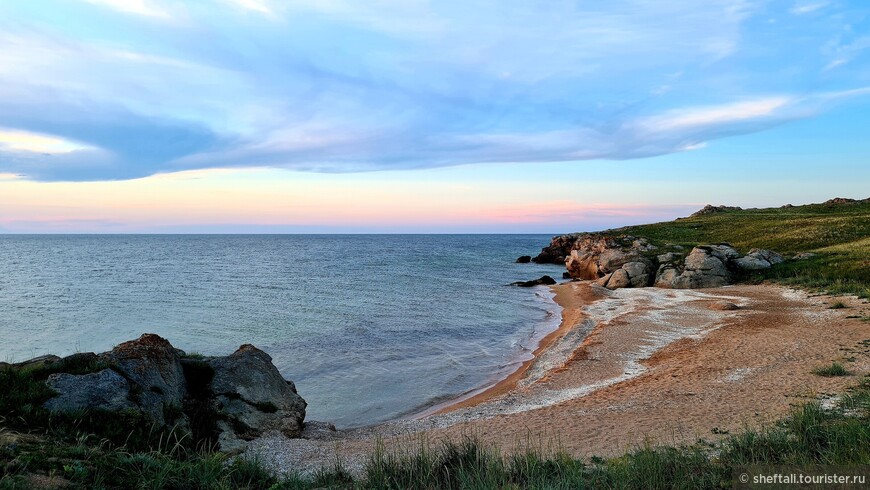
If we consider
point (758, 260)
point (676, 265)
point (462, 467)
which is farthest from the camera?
point (676, 265)

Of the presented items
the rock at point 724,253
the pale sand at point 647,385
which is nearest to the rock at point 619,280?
the rock at point 724,253

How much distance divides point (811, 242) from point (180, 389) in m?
55.4

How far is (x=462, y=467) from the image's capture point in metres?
7.10

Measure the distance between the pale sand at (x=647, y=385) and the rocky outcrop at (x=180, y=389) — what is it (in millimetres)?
874

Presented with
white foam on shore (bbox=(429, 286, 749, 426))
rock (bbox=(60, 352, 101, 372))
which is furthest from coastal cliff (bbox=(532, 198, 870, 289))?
rock (bbox=(60, 352, 101, 372))

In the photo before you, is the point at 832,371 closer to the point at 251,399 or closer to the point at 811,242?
the point at 251,399

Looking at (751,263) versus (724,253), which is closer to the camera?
(751,263)

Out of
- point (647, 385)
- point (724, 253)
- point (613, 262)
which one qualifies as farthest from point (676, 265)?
point (647, 385)

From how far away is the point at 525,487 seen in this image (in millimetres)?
6238

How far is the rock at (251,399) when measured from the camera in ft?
39.0

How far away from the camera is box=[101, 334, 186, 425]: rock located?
10.2 metres

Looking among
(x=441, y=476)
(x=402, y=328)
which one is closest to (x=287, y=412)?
(x=441, y=476)

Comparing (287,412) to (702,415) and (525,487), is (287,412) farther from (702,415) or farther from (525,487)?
(702,415)

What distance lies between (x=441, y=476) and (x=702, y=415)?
304 inches
